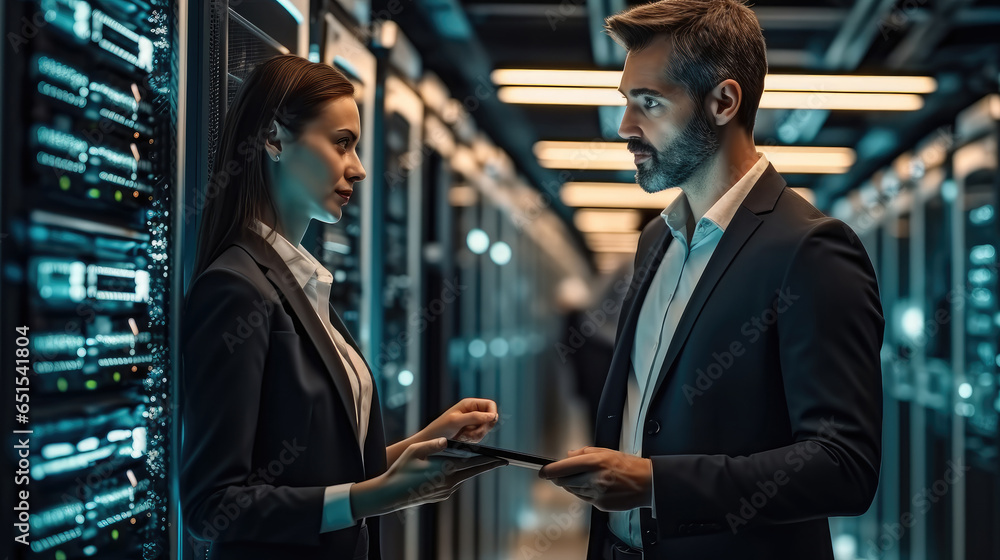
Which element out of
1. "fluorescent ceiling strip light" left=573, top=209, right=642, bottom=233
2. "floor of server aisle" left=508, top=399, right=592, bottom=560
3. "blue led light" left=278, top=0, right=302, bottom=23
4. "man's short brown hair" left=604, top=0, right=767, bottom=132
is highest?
"fluorescent ceiling strip light" left=573, top=209, right=642, bottom=233

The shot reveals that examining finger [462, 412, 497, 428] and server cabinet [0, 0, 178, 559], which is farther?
finger [462, 412, 497, 428]

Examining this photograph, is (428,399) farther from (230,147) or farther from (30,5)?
(30,5)

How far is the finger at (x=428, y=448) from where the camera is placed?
1316mm

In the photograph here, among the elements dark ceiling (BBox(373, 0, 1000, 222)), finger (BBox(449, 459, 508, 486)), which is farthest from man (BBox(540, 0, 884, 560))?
dark ceiling (BBox(373, 0, 1000, 222))

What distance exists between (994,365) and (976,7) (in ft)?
6.00

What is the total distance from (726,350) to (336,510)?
734 millimetres

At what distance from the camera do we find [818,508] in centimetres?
139

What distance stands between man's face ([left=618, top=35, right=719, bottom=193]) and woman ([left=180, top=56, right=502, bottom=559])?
0.58 meters

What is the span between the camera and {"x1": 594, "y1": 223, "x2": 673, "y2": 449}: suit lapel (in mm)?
1712

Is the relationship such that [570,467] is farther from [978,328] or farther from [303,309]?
[978,328]

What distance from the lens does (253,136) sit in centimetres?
150

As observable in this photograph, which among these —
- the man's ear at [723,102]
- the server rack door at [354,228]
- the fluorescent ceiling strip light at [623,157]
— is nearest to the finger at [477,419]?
the man's ear at [723,102]

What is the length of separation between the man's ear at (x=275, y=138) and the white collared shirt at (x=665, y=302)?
82cm

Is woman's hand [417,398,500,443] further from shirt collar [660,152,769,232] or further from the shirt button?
shirt collar [660,152,769,232]
